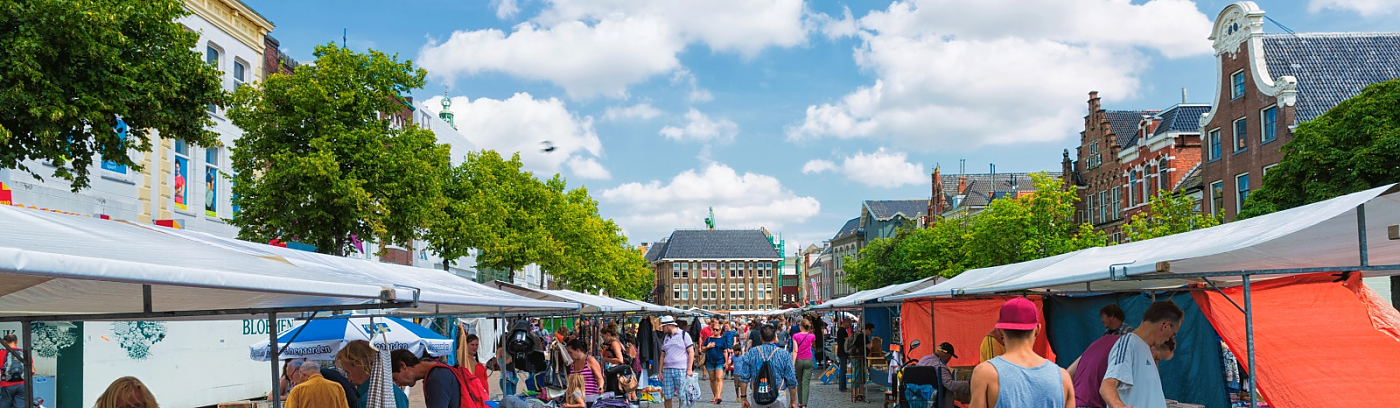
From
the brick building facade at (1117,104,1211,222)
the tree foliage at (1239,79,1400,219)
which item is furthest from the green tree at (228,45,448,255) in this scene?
the brick building facade at (1117,104,1211,222)

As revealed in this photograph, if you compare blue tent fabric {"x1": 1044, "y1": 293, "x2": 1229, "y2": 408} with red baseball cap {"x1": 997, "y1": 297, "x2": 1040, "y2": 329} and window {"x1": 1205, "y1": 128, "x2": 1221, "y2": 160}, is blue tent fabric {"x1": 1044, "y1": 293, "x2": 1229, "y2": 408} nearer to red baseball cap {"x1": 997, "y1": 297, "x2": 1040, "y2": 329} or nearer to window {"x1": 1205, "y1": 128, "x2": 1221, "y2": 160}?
red baseball cap {"x1": 997, "y1": 297, "x2": 1040, "y2": 329}

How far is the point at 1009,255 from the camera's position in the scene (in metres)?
46.1

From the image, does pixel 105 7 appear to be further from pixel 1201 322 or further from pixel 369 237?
pixel 1201 322

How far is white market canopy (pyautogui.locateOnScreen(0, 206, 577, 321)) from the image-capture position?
159 inches

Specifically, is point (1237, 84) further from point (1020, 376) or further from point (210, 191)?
point (1020, 376)

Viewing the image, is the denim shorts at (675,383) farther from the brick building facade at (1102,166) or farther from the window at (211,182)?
the brick building facade at (1102,166)

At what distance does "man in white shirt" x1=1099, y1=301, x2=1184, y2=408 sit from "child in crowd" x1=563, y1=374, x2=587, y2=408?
7.27m

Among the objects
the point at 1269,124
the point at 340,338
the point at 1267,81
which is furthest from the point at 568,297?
the point at 1269,124

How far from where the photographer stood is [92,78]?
12.9 m

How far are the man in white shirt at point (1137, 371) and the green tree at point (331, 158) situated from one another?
16805mm

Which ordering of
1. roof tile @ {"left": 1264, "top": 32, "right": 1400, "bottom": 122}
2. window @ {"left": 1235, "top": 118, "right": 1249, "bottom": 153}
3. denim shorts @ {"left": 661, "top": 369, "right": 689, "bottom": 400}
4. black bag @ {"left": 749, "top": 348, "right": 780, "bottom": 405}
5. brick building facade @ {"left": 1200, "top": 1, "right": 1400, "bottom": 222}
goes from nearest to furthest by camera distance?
black bag @ {"left": 749, "top": 348, "right": 780, "bottom": 405} → denim shorts @ {"left": 661, "top": 369, "right": 689, "bottom": 400} → brick building facade @ {"left": 1200, "top": 1, "right": 1400, "bottom": 222} → roof tile @ {"left": 1264, "top": 32, "right": 1400, "bottom": 122} → window @ {"left": 1235, "top": 118, "right": 1249, "bottom": 153}

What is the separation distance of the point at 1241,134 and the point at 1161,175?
868 cm

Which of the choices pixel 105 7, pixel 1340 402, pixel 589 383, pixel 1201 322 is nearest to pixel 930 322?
pixel 589 383

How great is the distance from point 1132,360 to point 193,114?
11936 millimetres
